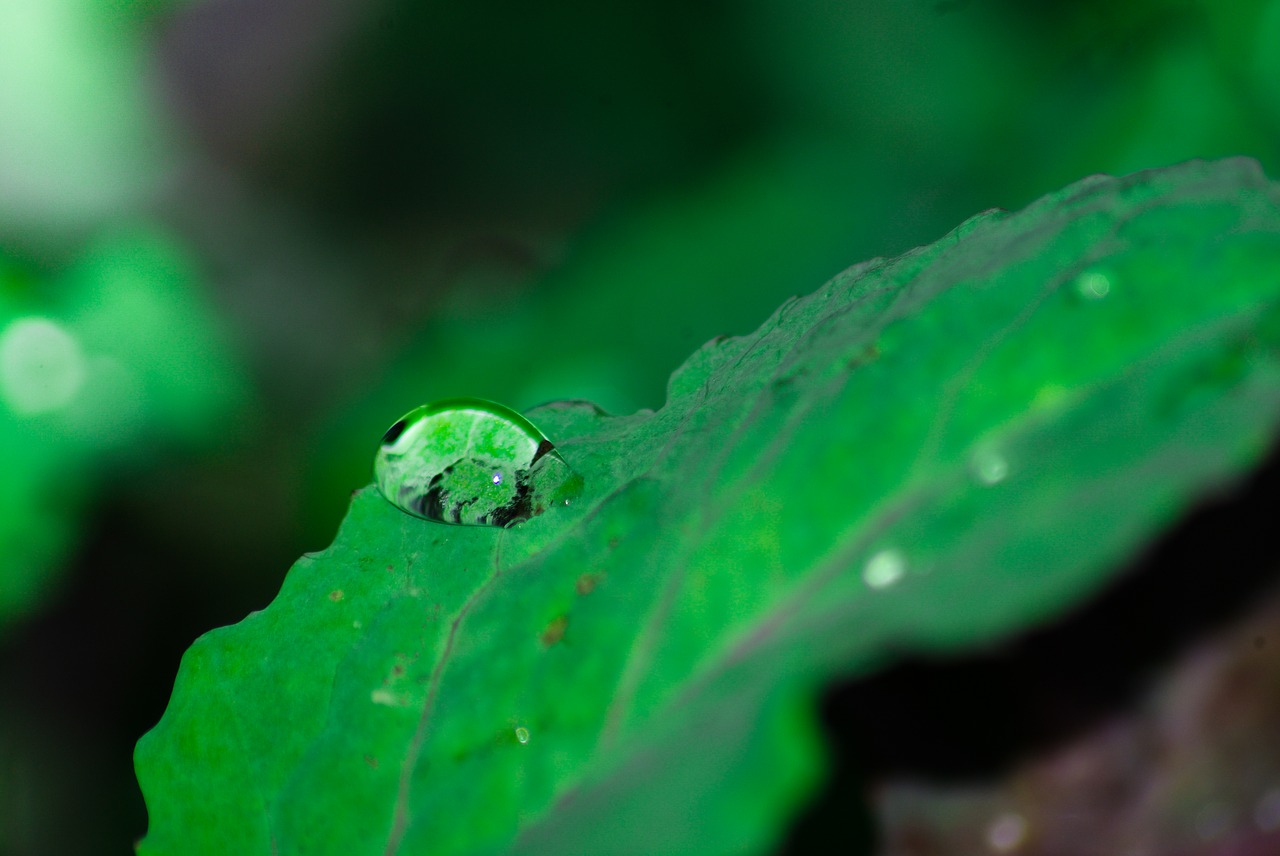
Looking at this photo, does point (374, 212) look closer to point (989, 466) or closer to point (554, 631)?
→ point (554, 631)

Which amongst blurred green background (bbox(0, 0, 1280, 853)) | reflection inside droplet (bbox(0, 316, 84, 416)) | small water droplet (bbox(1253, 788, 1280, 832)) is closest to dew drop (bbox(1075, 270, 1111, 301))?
small water droplet (bbox(1253, 788, 1280, 832))

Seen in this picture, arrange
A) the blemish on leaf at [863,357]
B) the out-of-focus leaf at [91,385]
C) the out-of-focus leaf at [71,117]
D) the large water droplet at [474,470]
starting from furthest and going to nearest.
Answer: the out-of-focus leaf at [71,117] < the out-of-focus leaf at [91,385] < the large water droplet at [474,470] < the blemish on leaf at [863,357]

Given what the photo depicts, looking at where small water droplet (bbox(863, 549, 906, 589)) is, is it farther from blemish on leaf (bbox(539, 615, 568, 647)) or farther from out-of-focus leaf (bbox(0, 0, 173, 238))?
out-of-focus leaf (bbox(0, 0, 173, 238))

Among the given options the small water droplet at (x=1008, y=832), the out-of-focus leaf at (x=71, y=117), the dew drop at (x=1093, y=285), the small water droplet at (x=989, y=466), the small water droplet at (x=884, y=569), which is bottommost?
the small water droplet at (x=1008, y=832)

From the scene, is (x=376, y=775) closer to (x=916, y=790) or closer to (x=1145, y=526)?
(x=916, y=790)

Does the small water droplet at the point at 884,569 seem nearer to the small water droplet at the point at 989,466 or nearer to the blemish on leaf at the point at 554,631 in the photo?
the small water droplet at the point at 989,466

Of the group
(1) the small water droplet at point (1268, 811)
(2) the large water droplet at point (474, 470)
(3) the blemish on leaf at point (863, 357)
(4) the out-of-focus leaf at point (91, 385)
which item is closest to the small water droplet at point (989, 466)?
(3) the blemish on leaf at point (863, 357)

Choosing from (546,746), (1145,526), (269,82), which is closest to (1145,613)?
(1145,526)
